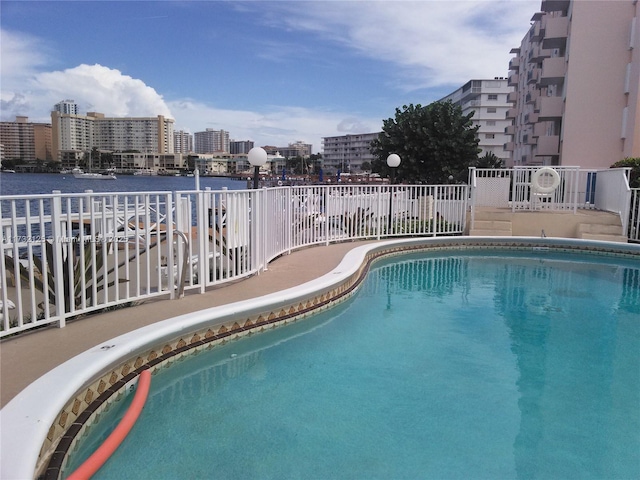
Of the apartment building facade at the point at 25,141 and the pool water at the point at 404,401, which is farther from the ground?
the apartment building facade at the point at 25,141

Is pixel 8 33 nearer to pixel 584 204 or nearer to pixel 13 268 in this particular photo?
pixel 13 268

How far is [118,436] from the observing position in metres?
2.94

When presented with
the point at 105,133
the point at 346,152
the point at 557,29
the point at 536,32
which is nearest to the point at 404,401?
the point at 557,29

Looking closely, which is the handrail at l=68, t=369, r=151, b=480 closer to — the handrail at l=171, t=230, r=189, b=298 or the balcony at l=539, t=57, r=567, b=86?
the handrail at l=171, t=230, r=189, b=298

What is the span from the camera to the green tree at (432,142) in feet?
61.9

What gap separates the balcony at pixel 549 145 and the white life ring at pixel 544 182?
20.1 m

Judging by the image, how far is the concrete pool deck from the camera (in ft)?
10.6

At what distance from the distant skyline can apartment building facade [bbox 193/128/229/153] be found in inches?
4765

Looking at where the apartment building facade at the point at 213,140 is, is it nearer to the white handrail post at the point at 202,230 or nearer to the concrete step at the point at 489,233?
the concrete step at the point at 489,233

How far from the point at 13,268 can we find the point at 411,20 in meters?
12.9

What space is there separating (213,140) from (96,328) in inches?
6384

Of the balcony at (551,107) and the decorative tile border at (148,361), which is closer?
the decorative tile border at (148,361)

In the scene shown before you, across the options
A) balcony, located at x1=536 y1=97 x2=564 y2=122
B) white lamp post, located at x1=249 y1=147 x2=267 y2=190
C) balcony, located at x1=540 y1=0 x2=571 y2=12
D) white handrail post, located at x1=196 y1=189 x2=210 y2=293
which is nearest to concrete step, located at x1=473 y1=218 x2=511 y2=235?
white lamp post, located at x1=249 y1=147 x2=267 y2=190

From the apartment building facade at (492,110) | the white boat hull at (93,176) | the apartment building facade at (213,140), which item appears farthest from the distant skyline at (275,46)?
the apartment building facade at (213,140)
